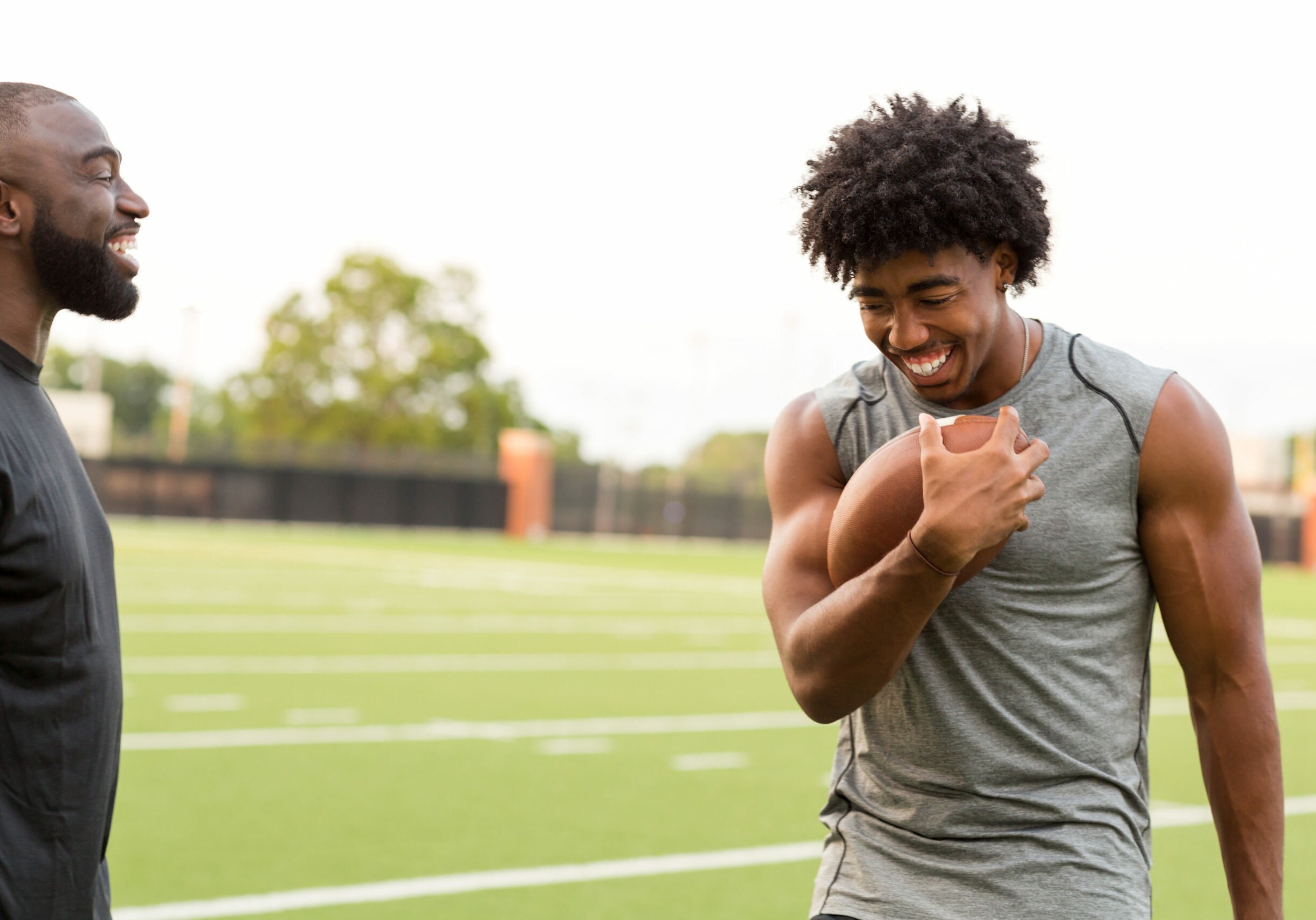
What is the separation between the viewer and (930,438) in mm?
2314

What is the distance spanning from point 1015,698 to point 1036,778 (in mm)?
128

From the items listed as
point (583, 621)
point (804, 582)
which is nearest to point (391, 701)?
point (583, 621)

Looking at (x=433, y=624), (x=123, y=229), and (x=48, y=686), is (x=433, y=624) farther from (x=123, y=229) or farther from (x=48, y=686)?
(x=48, y=686)

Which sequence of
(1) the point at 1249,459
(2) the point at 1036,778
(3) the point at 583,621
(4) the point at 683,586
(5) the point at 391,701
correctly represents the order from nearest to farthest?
1. (2) the point at 1036,778
2. (5) the point at 391,701
3. (3) the point at 583,621
4. (4) the point at 683,586
5. (1) the point at 1249,459

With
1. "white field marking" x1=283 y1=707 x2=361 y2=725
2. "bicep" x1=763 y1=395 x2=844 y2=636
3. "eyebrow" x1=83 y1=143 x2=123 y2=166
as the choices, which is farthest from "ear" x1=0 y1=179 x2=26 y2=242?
"white field marking" x1=283 y1=707 x2=361 y2=725

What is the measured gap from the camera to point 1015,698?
8.34ft

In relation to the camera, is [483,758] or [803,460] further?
[483,758]

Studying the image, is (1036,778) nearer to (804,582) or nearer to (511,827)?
(804,582)

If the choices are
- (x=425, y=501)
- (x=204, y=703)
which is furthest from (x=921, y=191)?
(x=425, y=501)

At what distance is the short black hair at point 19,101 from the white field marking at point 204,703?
7.15 meters

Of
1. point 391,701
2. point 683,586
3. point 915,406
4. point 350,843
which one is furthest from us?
point 683,586

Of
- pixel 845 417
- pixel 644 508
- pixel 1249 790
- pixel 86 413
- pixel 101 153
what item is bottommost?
pixel 644 508

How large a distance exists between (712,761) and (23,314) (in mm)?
6248

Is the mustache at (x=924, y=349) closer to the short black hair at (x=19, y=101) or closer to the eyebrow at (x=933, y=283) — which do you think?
the eyebrow at (x=933, y=283)
